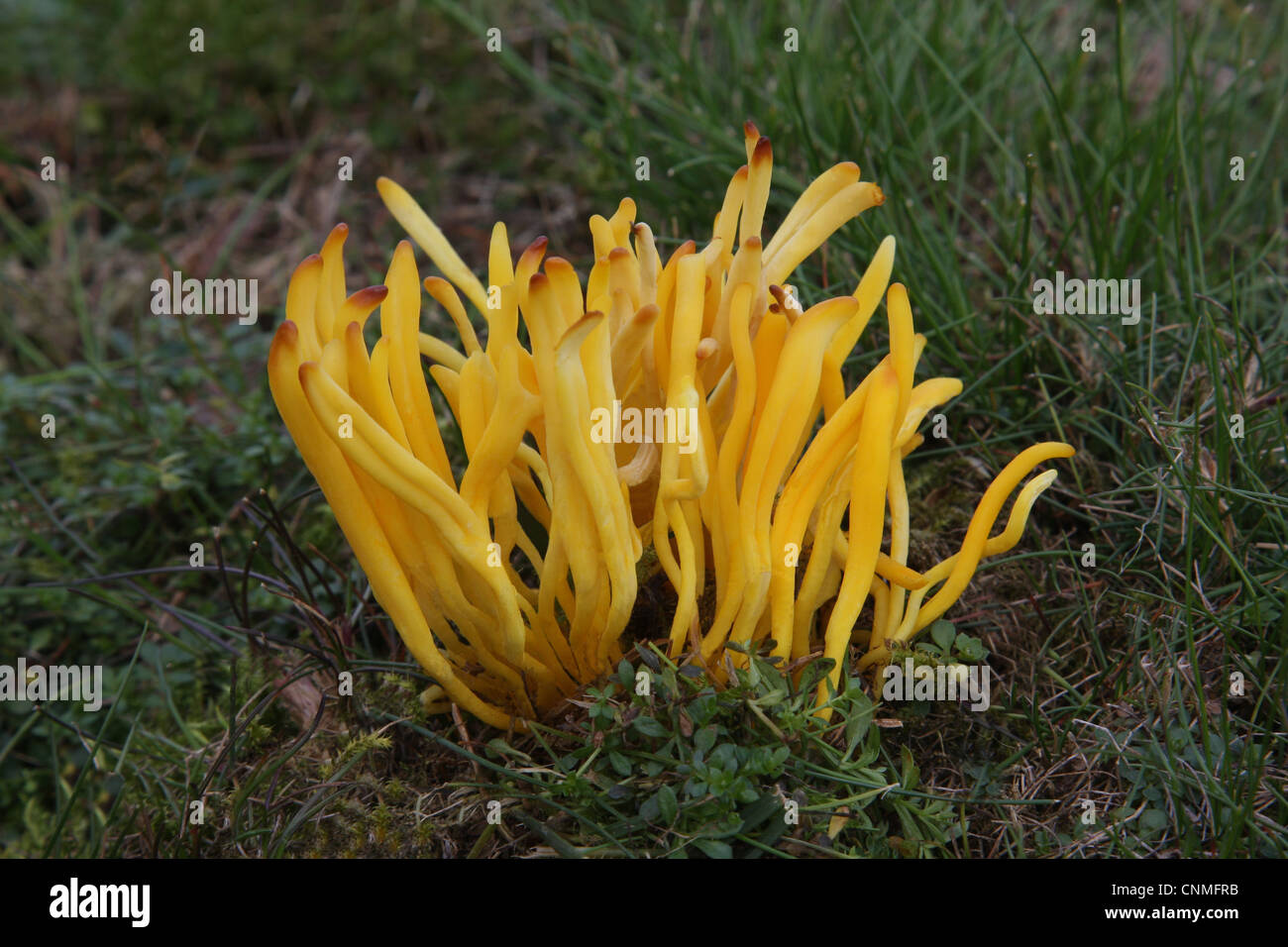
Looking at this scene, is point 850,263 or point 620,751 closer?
point 620,751

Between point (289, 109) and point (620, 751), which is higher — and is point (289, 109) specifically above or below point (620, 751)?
above

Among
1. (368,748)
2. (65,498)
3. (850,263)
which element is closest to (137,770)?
(368,748)

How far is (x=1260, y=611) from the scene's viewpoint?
1887mm

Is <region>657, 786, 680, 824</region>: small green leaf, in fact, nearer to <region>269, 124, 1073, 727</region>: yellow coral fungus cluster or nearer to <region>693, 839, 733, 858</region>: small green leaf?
<region>693, 839, 733, 858</region>: small green leaf

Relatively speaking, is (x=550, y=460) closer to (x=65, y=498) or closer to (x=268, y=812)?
(x=268, y=812)

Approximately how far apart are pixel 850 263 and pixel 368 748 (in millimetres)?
1572
